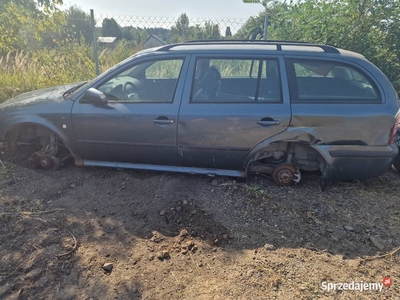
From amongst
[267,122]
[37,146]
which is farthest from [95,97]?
[267,122]

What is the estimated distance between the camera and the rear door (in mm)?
3135

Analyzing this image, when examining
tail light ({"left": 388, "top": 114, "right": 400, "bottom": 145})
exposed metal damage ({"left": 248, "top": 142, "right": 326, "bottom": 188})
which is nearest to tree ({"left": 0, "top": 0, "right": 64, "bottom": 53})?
exposed metal damage ({"left": 248, "top": 142, "right": 326, "bottom": 188})

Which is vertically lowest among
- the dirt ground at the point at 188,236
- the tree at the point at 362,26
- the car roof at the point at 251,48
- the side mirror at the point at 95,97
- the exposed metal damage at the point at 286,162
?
the dirt ground at the point at 188,236

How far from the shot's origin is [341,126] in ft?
10.1

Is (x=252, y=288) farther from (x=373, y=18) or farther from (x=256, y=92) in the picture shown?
(x=373, y=18)

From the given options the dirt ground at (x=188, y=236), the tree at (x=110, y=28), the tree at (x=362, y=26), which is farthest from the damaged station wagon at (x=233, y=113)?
the tree at (x=110, y=28)

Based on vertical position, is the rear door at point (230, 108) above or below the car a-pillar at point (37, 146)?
above

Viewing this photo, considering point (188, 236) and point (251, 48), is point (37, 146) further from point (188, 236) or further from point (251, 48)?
point (251, 48)

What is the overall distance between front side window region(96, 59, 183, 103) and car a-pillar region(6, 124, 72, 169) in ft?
3.39

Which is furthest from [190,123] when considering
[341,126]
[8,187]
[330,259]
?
[8,187]

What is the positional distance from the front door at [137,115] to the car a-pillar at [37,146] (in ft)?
1.61

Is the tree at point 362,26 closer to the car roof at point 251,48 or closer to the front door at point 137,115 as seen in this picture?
the car roof at point 251,48

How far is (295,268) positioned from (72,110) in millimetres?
3014

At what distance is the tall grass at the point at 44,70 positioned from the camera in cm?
661
